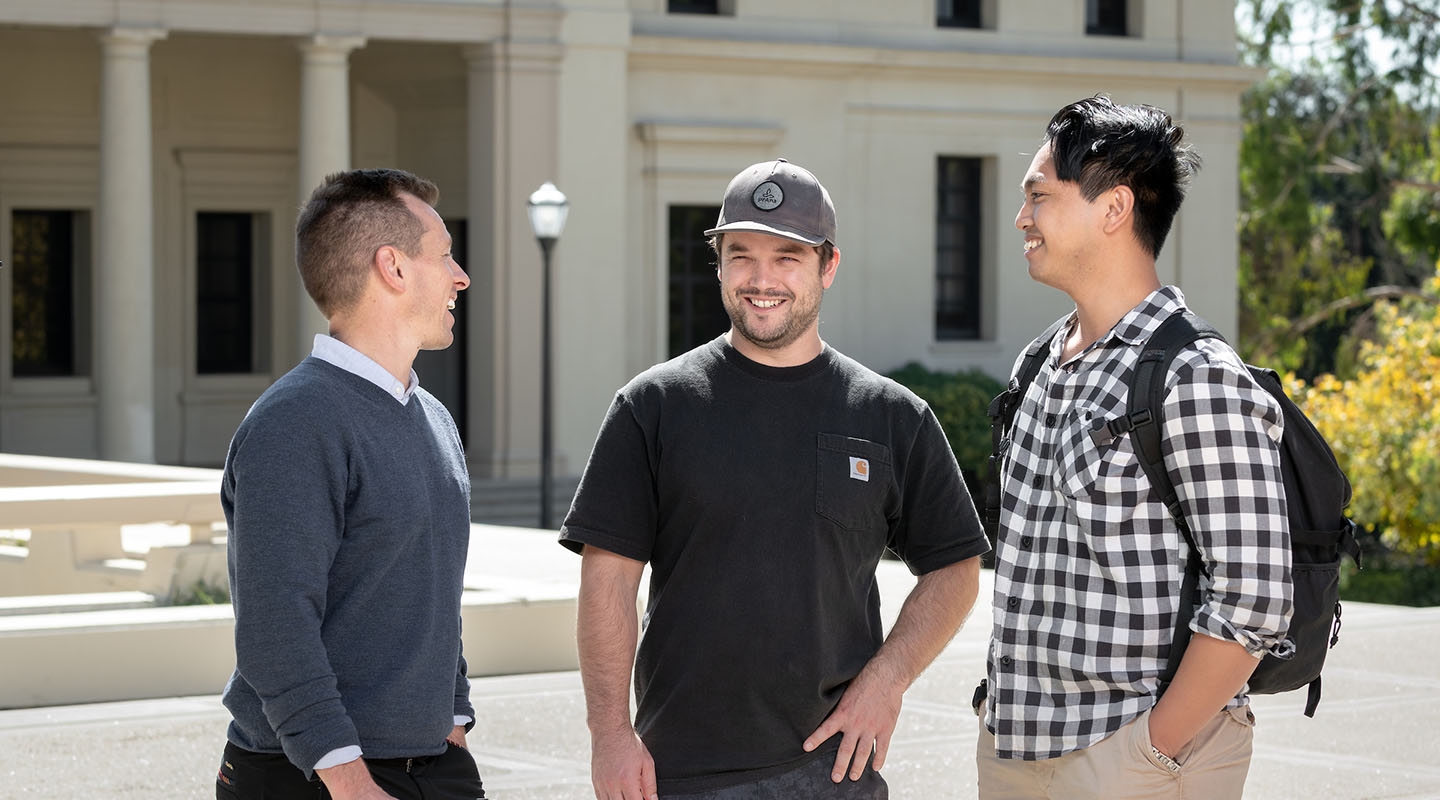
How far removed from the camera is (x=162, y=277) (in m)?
24.7

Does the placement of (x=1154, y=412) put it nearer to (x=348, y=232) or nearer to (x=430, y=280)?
(x=430, y=280)

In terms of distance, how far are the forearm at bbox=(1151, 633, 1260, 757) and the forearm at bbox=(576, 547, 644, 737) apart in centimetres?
102

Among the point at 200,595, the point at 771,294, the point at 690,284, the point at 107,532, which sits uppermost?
the point at 690,284

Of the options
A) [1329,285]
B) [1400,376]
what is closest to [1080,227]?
[1400,376]

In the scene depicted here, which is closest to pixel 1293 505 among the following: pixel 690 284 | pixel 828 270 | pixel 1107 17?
pixel 828 270

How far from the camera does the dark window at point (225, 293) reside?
83.3ft

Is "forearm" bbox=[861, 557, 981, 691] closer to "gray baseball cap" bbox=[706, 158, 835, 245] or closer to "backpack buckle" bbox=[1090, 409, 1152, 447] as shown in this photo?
"backpack buckle" bbox=[1090, 409, 1152, 447]

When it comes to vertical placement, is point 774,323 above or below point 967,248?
below

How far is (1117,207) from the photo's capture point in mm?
3721

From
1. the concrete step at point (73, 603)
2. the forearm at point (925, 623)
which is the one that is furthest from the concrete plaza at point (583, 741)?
the forearm at point (925, 623)

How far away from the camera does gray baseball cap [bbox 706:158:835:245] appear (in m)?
Answer: 3.84

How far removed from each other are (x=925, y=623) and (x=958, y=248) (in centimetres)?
2399

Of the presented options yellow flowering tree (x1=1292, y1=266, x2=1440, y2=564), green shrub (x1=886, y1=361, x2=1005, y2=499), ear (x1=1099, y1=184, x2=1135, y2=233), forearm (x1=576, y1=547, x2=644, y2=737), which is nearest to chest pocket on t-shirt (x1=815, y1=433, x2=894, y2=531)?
forearm (x1=576, y1=547, x2=644, y2=737)

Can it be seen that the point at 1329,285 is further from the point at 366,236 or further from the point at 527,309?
the point at 366,236
